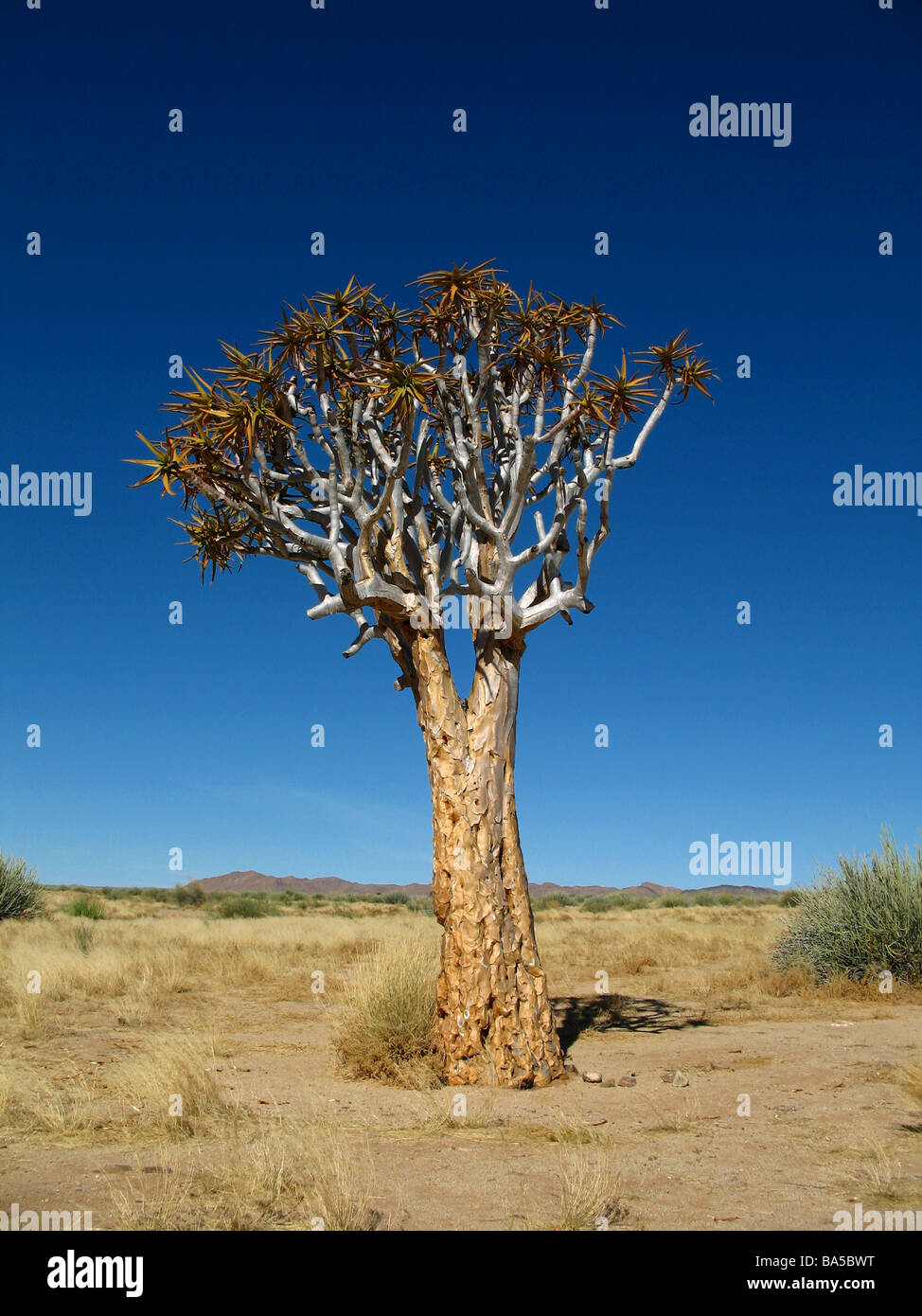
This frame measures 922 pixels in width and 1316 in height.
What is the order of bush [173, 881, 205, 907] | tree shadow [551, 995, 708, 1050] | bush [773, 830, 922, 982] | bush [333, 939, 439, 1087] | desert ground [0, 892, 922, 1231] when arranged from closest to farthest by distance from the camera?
desert ground [0, 892, 922, 1231] → bush [333, 939, 439, 1087] → tree shadow [551, 995, 708, 1050] → bush [773, 830, 922, 982] → bush [173, 881, 205, 907]

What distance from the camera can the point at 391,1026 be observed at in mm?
9055

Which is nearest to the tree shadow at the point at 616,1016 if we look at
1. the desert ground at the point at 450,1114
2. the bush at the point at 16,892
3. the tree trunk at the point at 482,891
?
the desert ground at the point at 450,1114

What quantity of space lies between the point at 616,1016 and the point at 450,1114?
5.22 m

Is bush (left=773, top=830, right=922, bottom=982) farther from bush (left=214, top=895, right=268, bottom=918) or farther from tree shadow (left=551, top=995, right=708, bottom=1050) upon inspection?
bush (left=214, top=895, right=268, bottom=918)

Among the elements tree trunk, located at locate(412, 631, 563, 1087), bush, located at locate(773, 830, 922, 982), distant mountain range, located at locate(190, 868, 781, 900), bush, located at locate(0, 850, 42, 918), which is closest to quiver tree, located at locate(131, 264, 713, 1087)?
tree trunk, located at locate(412, 631, 563, 1087)

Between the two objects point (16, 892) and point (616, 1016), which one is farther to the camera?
point (16, 892)

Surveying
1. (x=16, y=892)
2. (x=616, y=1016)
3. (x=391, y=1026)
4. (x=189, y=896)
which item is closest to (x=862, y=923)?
(x=616, y=1016)

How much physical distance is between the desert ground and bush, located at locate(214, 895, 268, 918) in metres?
17.7

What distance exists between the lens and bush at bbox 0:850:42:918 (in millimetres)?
21016

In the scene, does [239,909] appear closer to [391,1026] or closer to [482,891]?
[391,1026]

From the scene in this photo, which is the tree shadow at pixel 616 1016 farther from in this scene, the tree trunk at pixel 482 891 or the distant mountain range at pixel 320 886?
the distant mountain range at pixel 320 886

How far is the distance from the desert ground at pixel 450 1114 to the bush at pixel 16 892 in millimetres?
7045

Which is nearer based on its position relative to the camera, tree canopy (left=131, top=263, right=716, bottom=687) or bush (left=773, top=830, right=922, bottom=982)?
tree canopy (left=131, top=263, right=716, bottom=687)
